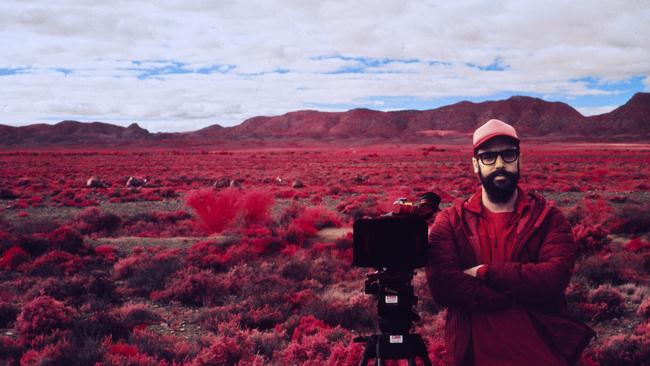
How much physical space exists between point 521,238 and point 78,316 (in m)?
5.97

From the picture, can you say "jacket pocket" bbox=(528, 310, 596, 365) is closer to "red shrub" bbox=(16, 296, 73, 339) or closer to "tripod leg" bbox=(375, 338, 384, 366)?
"tripod leg" bbox=(375, 338, 384, 366)

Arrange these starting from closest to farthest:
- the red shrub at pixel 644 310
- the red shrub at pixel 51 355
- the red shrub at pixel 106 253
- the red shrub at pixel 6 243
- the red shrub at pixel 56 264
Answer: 1. the red shrub at pixel 51 355
2. the red shrub at pixel 644 310
3. the red shrub at pixel 56 264
4. the red shrub at pixel 106 253
5. the red shrub at pixel 6 243

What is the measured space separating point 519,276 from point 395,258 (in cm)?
65

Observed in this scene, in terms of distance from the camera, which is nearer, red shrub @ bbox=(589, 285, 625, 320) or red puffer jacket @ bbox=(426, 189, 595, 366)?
red puffer jacket @ bbox=(426, 189, 595, 366)

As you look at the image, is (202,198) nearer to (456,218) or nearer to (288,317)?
(288,317)

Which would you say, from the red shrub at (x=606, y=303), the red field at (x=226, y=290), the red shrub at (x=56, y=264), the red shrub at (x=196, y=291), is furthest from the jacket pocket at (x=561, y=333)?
the red shrub at (x=56, y=264)

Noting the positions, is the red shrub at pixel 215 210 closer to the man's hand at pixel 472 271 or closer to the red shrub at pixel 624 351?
the red shrub at pixel 624 351

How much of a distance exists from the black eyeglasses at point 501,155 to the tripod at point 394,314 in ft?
2.54

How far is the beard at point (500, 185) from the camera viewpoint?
267cm

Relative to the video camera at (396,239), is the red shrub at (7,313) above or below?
below

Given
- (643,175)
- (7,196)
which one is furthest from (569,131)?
(7,196)

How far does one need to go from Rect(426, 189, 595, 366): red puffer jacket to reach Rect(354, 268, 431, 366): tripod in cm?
18

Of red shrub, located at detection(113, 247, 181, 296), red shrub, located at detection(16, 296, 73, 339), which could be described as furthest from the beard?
red shrub, located at detection(113, 247, 181, 296)

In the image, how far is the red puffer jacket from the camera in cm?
252
